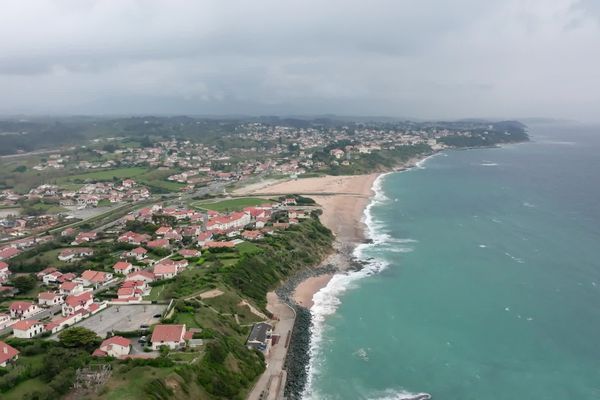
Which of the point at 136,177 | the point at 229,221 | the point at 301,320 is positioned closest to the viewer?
the point at 301,320

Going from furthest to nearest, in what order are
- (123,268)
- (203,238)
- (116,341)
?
(203,238)
(123,268)
(116,341)

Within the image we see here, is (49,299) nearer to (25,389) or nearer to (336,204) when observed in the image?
(25,389)

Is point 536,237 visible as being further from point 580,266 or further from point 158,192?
point 158,192

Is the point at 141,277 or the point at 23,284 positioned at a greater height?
the point at 141,277

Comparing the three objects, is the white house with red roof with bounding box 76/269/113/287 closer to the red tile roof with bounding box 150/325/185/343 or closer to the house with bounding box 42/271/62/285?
the house with bounding box 42/271/62/285

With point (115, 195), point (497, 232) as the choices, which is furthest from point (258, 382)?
point (115, 195)

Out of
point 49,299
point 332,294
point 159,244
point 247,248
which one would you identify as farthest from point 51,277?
point 332,294

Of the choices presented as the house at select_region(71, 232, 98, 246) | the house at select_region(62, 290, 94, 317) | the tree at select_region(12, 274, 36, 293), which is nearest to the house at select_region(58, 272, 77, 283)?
the tree at select_region(12, 274, 36, 293)
